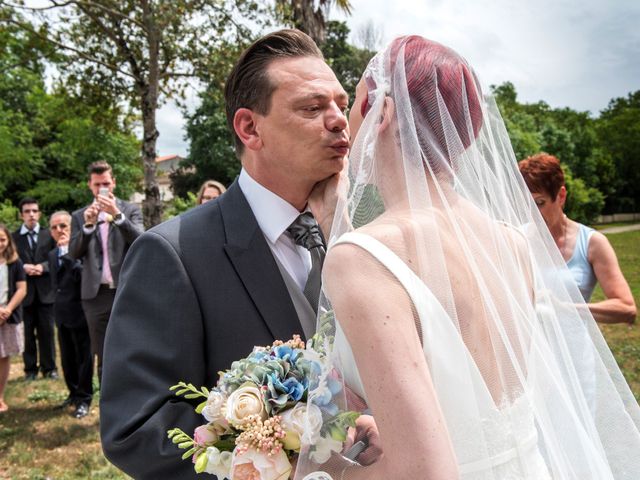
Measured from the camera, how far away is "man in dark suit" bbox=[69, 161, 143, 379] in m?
6.52

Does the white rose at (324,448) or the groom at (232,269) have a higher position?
the groom at (232,269)

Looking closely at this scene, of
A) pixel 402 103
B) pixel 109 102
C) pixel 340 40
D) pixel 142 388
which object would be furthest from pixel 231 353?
pixel 340 40

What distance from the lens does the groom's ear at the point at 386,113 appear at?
66.4 inches

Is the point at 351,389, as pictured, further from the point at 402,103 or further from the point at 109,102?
the point at 109,102

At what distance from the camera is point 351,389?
1.58m

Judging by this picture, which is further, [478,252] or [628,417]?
[628,417]

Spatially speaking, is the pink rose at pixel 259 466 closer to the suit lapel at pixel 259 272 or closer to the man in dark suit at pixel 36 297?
the suit lapel at pixel 259 272

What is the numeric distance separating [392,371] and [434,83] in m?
0.84

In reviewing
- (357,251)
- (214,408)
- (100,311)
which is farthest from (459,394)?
(100,311)

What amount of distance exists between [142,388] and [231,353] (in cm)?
31

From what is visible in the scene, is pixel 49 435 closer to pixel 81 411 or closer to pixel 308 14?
pixel 81 411

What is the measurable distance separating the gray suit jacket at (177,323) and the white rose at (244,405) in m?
0.40

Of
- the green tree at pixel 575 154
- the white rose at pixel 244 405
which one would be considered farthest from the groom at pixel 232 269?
the green tree at pixel 575 154

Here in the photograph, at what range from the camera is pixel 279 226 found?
227 cm
